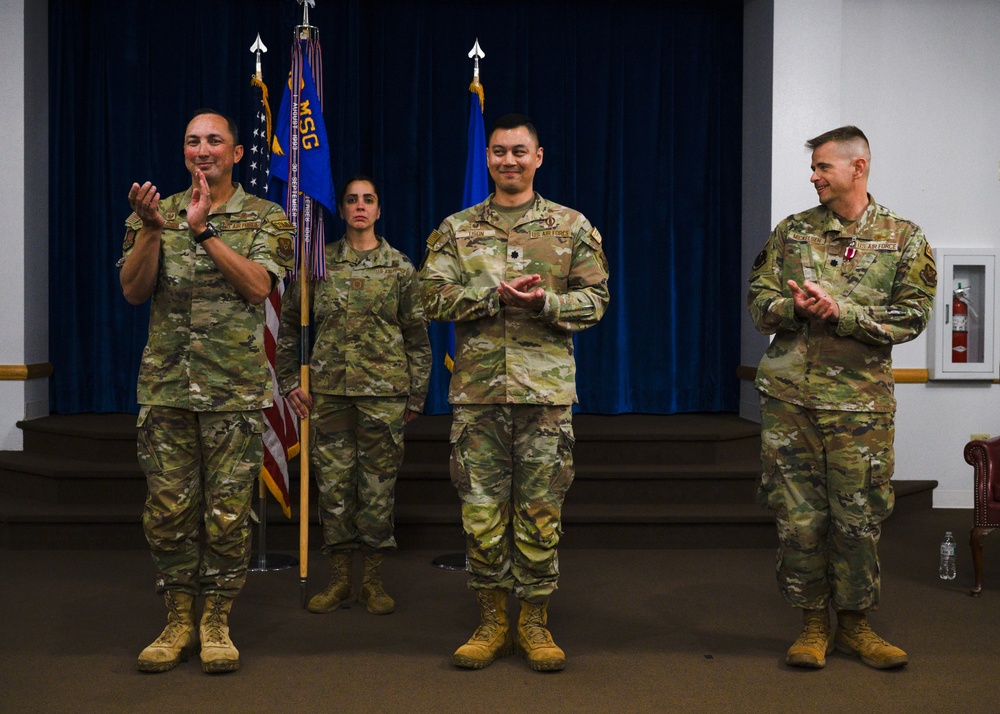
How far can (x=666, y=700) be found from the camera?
3.03 metres

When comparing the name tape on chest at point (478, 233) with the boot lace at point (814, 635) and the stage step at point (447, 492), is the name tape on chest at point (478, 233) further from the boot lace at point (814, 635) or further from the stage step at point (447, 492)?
the stage step at point (447, 492)

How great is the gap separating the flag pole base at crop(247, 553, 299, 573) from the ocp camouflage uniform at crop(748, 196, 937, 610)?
8.22 feet

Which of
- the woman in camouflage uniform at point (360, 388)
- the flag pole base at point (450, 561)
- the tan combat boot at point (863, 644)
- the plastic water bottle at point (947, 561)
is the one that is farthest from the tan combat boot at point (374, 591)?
the plastic water bottle at point (947, 561)

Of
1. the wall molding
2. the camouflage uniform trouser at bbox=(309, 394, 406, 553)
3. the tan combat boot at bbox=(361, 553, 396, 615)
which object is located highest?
the wall molding

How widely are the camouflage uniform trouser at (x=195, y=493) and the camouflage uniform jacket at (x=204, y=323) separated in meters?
0.08

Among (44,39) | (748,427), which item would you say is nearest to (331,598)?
(748,427)

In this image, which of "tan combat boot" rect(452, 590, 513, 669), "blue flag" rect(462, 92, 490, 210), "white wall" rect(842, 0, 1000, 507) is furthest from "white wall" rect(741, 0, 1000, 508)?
"tan combat boot" rect(452, 590, 513, 669)

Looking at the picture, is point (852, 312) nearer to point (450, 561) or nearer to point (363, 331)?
point (363, 331)

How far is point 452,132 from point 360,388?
337 centimetres

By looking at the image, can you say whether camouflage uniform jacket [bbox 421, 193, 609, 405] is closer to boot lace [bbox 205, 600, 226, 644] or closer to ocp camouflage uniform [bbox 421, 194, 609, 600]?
ocp camouflage uniform [bbox 421, 194, 609, 600]

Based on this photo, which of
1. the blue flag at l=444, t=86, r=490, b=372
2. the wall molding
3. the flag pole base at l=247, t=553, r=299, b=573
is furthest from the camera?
the wall molding

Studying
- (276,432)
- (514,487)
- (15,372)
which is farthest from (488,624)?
(15,372)

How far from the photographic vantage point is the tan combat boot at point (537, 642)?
128 inches

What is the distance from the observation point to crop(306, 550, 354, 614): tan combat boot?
407cm
